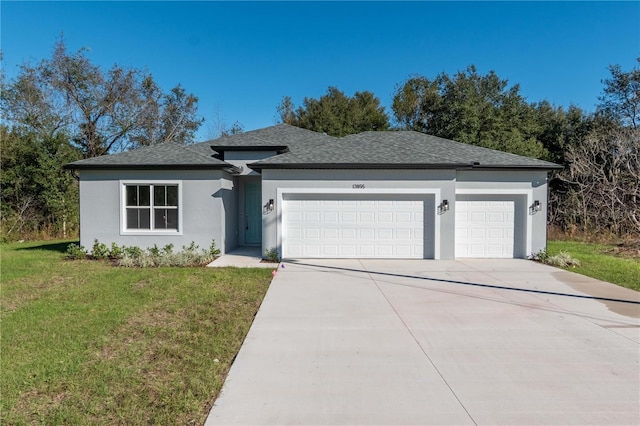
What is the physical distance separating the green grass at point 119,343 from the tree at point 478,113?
20.2 metres

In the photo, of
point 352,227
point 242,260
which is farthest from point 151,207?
point 352,227

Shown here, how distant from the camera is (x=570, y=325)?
5363mm

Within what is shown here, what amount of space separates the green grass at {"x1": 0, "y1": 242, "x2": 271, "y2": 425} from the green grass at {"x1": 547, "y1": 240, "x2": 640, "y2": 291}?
27.3 ft

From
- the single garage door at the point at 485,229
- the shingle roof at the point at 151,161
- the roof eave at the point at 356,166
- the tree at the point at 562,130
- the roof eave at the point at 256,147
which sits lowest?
the single garage door at the point at 485,229

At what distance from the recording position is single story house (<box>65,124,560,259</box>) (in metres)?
11.1

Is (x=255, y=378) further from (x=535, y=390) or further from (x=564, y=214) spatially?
(x=564, y=214)

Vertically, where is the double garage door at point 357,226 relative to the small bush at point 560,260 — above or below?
above

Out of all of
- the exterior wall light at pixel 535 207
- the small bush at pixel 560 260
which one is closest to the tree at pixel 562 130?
the exterior wall light at pixel 535 207

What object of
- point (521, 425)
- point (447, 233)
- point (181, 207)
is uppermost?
point (181, 207)

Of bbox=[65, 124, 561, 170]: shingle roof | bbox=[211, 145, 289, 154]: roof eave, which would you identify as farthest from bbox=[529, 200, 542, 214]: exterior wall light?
bbox=[211, 145, 289, 154]: roof eave

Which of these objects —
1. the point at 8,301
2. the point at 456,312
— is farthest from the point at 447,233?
the point at 8,301

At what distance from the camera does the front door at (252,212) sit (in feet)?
46.3

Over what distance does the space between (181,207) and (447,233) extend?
8.56 metres

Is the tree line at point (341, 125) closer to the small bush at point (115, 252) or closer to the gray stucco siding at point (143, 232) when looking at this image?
the gray stucco siding at point (143, 232)
